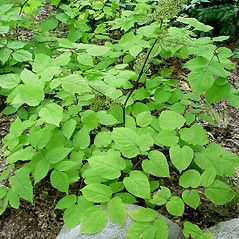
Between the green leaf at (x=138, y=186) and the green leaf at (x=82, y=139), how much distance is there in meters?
0.46

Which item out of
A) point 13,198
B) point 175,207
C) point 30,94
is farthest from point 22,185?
point 175,207

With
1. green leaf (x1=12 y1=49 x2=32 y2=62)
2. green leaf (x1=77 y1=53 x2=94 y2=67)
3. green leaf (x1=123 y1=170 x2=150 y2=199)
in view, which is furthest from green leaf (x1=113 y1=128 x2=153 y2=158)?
green leaf (x1=12 y1=49 x2=32 y2=62)

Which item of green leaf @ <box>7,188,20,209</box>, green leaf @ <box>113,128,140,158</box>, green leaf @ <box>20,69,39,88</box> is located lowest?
green leaf @ <box>7,188,20,209</box>

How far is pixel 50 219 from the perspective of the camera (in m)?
2.29

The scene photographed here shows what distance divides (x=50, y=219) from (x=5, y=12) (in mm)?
1465

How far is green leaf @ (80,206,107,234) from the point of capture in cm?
161

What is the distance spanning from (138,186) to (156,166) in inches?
6.3

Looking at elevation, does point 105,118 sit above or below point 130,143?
below

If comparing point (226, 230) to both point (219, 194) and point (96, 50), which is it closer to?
point (219, 194)

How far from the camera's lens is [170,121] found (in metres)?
1.98

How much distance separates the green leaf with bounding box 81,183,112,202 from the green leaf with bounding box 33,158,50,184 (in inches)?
13.8

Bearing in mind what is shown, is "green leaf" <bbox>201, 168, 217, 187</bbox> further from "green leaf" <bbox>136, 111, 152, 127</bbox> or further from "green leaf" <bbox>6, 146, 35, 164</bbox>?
"green leaf" <bbox>6, 146, 35, 164</bbox>

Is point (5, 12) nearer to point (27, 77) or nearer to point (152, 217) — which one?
point (27, 77)

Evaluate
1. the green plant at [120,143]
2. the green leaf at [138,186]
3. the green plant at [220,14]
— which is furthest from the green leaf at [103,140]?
the green plant at [220,14]
